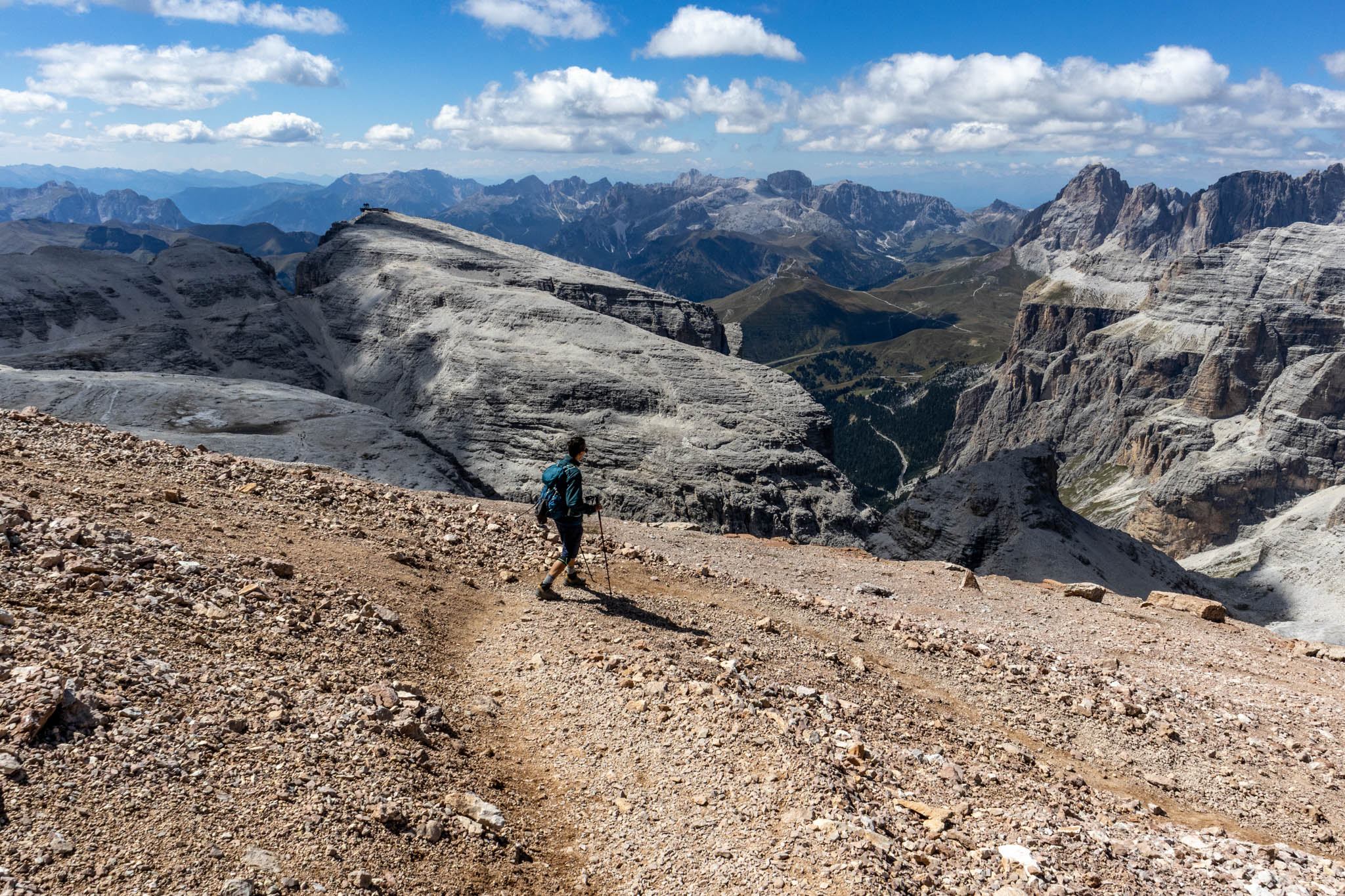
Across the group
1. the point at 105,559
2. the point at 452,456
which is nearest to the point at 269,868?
the point at 105,559

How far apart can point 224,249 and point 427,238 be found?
26.6 metres

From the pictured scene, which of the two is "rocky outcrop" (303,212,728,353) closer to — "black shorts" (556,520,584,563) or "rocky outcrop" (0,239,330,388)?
"rocky outcrop" (0,239,330,388)

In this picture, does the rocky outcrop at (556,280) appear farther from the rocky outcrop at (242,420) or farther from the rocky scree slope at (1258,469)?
the rocky scree slope at (1258,469)

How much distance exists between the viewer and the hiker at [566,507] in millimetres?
13648

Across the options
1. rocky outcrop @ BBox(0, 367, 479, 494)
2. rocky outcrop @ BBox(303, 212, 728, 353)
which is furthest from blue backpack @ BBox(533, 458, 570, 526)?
rocky outcrop @ BBox(303, 212, 728, 353)

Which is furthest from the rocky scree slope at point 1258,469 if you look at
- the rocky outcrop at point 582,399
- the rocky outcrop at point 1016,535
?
the rocky outcrop at point 582,399

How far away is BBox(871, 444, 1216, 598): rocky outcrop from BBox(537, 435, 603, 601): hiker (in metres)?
41.8

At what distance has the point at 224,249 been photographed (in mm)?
99438

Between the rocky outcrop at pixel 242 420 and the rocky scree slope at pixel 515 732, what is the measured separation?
3230 centimetres

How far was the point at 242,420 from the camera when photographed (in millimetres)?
50812

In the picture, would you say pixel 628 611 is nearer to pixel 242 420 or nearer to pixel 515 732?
pixel 515 732

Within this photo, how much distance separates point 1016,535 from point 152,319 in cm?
9210

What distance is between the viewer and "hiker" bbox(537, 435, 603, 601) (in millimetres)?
13648

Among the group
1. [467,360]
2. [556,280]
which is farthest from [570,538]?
[556,280]
